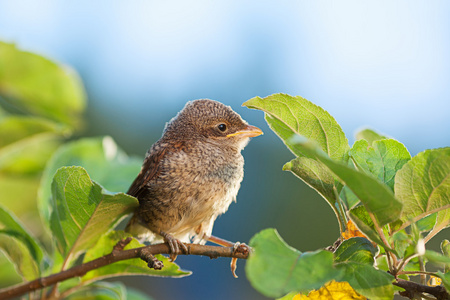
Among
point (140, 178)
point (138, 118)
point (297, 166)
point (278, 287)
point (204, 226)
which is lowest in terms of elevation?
point (138, 118)

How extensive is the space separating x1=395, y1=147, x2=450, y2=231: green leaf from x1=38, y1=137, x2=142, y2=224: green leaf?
1.14 metres

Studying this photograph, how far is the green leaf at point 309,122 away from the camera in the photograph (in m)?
A: 1.19

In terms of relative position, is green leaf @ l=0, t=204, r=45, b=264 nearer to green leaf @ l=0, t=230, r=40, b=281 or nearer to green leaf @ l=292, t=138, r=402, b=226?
green leaf @ l=0, t=230, r=40, b=281

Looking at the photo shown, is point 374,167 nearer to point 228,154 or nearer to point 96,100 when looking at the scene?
point 228,154

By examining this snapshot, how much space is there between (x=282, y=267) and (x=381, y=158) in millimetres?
439

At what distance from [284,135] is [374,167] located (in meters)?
0.23

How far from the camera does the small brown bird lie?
1880 millimetres

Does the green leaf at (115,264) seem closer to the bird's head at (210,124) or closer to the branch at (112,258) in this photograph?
the branch at (112,258)

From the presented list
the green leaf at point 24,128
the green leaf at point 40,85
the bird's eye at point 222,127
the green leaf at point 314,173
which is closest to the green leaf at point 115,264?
the green leaf at point 314,173

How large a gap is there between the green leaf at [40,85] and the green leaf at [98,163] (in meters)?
0.45

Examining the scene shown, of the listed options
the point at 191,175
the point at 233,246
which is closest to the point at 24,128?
the point at 191,175

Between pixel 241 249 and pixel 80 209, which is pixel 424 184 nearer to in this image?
pixel 241 249

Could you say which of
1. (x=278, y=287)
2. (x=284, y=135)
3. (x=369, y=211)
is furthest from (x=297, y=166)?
(x=278, y=287)

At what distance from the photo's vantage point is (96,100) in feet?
44.6
